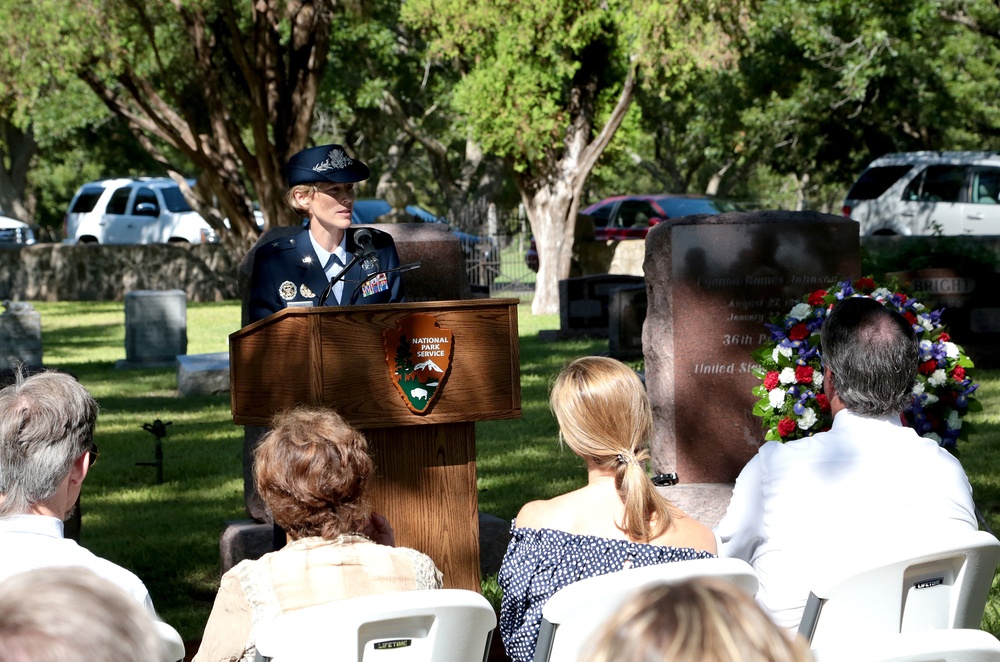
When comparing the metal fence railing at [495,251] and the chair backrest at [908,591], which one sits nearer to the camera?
the chair backrest at [908,591]

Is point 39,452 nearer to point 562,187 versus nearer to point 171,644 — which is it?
point 171,644

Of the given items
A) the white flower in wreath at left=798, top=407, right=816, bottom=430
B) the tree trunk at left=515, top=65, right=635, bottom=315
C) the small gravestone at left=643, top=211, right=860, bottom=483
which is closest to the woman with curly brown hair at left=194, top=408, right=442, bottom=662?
the white flower in wreath at left=798, top=407, right=816, bottom=430

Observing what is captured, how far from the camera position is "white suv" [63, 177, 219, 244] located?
28.6m

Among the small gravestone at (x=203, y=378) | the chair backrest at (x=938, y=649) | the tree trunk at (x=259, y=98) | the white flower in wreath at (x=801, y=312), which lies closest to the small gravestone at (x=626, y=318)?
the small gravestone at (x=203, y=378)

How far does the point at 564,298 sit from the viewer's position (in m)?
16.7

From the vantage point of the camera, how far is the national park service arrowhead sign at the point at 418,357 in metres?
4.51

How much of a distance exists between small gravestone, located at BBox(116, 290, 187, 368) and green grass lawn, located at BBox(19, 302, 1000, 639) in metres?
0.51

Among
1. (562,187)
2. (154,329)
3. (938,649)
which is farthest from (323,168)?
(562,187)

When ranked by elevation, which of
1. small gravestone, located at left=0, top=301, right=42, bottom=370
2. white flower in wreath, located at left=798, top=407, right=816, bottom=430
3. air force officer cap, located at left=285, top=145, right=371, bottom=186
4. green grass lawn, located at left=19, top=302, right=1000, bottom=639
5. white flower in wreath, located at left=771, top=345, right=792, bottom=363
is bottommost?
green grass lawn, located at left=19, top=302, right=1000, bottom=639

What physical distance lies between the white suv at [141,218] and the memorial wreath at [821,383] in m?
23.4

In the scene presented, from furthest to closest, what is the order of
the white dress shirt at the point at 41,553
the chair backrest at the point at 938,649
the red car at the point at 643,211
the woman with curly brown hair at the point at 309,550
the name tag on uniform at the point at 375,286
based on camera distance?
the red car at the point at 643,211 < the name tag on uniform at the point at 375,286 < the woman with curly brown hair at the point at 309,550 < the white dress shirt at the point at 41,553 < the chair backrest at the point at 938,649

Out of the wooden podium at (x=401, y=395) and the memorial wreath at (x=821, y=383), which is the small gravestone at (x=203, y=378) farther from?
the wooden podium at (x=401, y=395)

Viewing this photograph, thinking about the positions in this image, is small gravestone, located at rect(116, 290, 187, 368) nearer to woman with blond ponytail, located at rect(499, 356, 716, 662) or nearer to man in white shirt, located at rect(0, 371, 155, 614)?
woman with blond ponytail, located at rect(499, 356, 716, 662)

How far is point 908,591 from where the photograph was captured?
2945 millimetres
